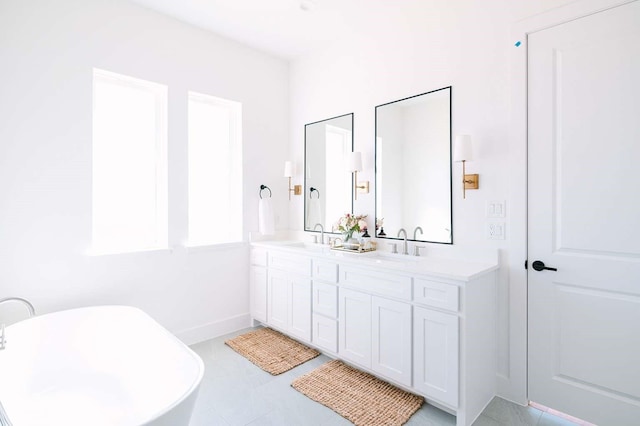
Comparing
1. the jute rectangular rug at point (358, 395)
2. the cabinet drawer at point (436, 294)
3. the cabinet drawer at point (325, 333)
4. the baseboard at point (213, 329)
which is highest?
the cabinet drawer at point (436, 294)

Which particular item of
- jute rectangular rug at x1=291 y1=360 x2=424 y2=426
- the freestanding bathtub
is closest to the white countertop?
jute rectangular rug at x1=291 y1=360 x2=424 y2=426

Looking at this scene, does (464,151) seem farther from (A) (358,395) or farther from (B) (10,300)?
(B) (10,300)

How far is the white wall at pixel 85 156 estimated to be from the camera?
7.34 feet

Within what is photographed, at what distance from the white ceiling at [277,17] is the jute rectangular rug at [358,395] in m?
2.96

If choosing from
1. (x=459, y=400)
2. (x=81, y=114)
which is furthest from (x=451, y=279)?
(x=81, y=114)

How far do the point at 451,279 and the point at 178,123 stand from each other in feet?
8.70

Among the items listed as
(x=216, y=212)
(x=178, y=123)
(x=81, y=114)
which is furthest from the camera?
(x=216, y=212)

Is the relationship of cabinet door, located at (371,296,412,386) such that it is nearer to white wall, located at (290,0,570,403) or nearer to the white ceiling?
white wall, located at (290,0,570,403)

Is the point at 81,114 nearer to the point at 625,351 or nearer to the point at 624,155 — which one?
the point at 624,155

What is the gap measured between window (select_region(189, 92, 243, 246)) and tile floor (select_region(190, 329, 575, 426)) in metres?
1.36

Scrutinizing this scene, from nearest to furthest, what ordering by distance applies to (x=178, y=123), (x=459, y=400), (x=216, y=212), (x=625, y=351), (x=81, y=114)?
(x=625, y=351)
(x=459, y=400)
(x=81, y=114)
(x=178, y=123)
(x=216, y=212)

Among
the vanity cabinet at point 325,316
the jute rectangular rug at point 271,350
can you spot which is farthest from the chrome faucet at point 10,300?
the vanity cabinet at point 325,316

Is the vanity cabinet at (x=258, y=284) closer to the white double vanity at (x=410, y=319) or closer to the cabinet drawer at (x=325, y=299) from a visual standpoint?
the white double vanity at (x=410, y=319)

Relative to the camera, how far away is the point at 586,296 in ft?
6.15
